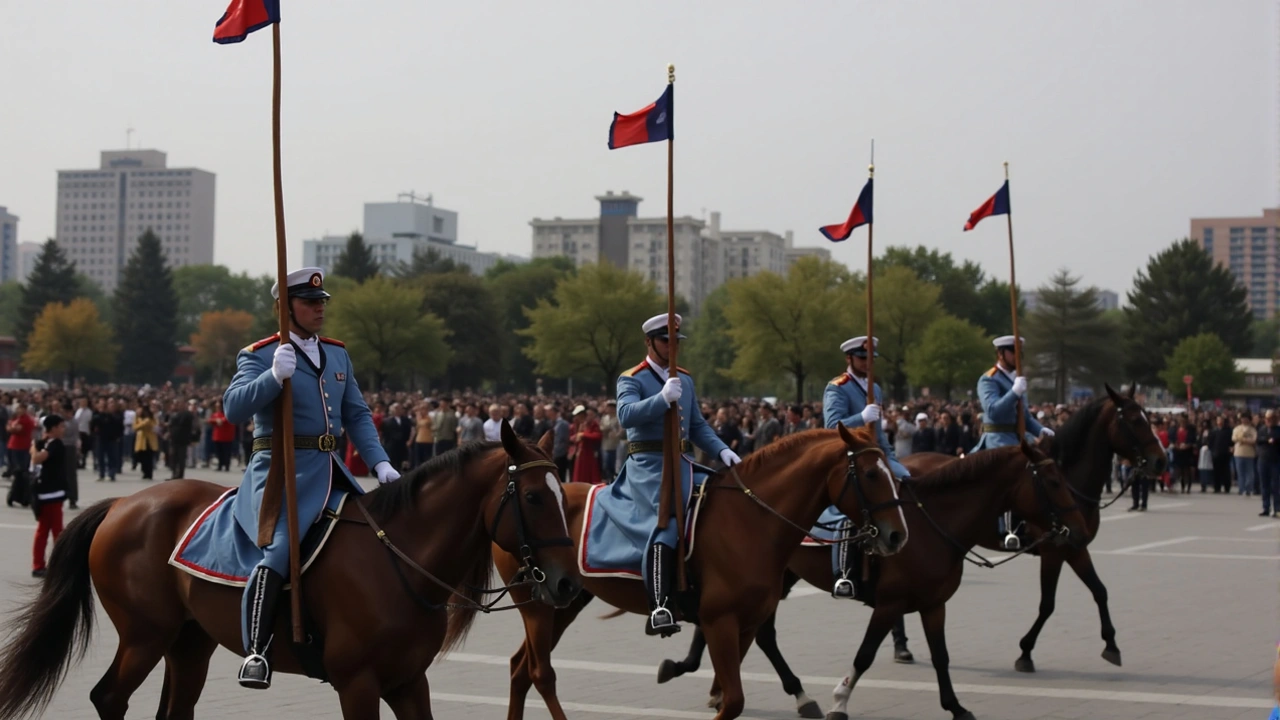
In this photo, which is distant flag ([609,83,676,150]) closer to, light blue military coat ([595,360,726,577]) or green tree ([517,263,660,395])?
light blue military coat ([595,360,726,577])

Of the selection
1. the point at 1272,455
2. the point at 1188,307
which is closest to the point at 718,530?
the point at 1272,455

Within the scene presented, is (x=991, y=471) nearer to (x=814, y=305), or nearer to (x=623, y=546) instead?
(x=623, y=546)

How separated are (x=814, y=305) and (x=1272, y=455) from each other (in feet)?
160

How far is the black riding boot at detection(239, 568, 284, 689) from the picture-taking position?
608 cm

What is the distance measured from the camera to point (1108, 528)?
80.3 ft

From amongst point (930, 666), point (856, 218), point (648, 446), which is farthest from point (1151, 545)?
point (648, 446)

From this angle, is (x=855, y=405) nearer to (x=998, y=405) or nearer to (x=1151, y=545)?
(x=998, y=405)

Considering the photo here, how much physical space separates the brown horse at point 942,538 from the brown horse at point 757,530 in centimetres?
111

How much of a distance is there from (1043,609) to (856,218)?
11.7 ft

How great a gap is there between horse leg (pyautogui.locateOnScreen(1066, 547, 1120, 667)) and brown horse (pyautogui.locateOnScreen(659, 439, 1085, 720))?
495mm

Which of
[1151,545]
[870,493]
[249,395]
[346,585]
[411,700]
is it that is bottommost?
[1151,545]

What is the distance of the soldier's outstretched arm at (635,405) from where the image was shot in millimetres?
8391

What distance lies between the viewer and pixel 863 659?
9.05 meters

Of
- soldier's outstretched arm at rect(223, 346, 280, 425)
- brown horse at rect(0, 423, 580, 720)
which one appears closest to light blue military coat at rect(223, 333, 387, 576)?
soldier's outstretched arm at rect(223, 346, 280, 425)
